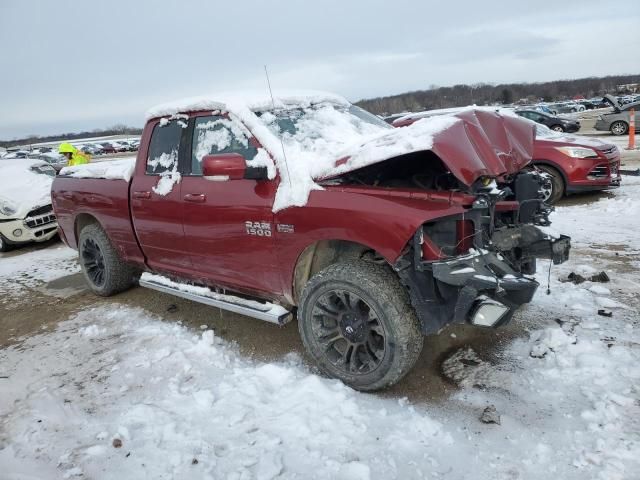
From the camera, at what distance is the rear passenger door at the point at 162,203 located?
4.06 m

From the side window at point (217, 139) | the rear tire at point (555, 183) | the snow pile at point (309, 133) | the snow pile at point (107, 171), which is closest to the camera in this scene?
the snow pile at point (309, 133)

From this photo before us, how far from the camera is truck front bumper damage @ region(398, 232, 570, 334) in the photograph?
2.68 m

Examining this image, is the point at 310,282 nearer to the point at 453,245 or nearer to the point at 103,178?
the point at 453,245

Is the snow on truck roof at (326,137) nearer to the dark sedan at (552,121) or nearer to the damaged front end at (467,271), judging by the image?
the damaged front end at (467,271)

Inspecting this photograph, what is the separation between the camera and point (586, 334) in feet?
11.5

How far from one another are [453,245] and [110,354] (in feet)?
9.50

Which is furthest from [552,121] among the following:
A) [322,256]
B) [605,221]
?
[322,256]

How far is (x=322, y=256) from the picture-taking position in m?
3.43

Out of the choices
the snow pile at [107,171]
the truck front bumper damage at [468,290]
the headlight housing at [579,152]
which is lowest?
the truck front bumper damage at [468,290]

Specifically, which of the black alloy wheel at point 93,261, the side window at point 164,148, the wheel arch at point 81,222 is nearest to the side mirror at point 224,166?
the side window at point 164,148

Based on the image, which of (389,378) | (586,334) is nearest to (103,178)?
(389,378)

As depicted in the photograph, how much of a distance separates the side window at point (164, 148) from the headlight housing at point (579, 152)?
6.57 metres

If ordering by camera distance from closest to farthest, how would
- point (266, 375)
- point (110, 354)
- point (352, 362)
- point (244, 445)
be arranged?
point (244, 445) → point (352, 362) → point (266, 375) → point (110, 354)

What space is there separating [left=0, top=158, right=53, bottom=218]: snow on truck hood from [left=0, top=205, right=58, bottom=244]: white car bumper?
4.8 inches
